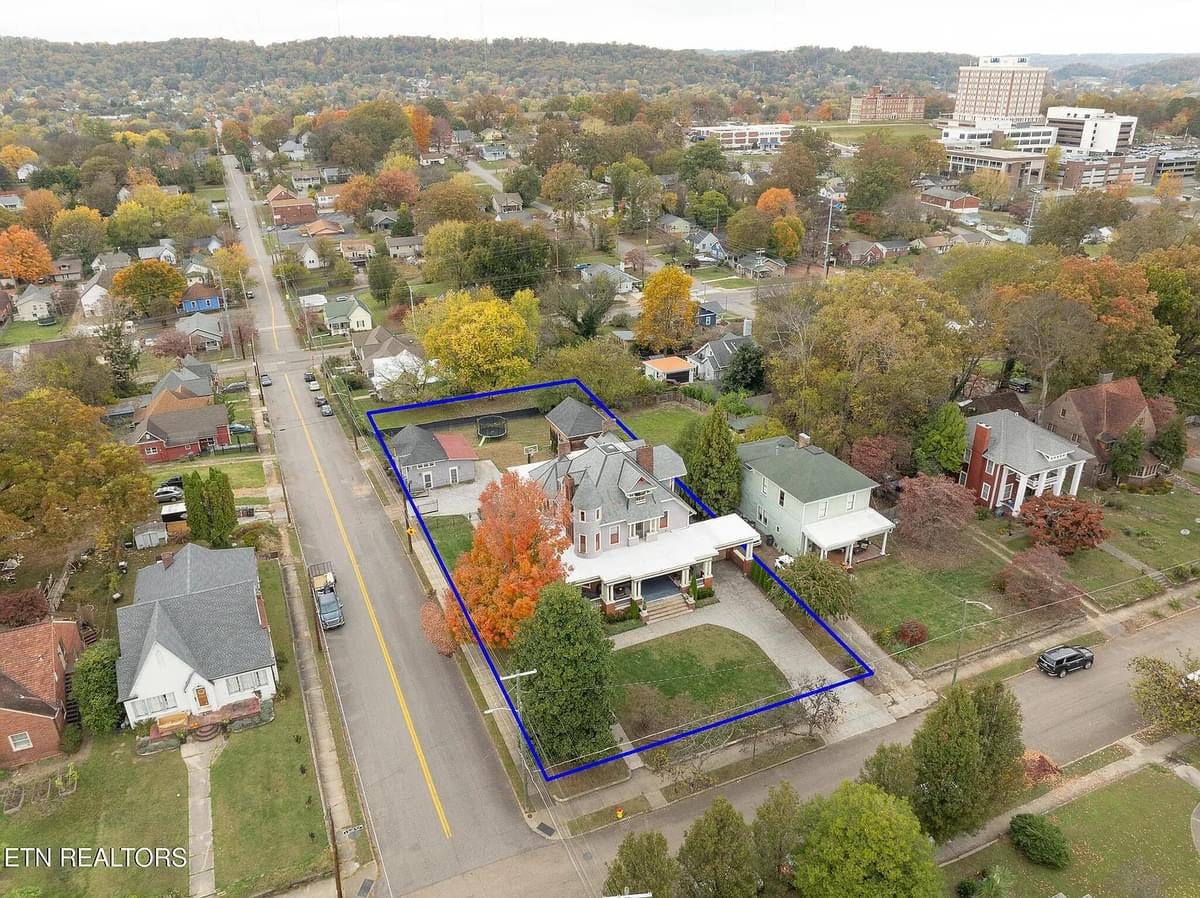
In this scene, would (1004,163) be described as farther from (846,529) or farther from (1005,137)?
(846,529)

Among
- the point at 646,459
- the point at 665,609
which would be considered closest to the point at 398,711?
the point at 665,609

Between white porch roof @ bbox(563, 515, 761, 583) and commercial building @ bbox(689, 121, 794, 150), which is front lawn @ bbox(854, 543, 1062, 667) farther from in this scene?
commercial building @ bbox(689, 121, 794, 150)

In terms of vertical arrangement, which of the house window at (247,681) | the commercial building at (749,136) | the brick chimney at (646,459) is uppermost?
the commercial building at (749,136)

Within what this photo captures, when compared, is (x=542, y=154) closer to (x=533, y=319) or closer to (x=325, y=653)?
(x=533, y=319)

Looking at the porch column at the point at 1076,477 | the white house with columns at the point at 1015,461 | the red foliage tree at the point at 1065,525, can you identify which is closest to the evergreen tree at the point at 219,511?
the white house with columns at the point at 1015,461

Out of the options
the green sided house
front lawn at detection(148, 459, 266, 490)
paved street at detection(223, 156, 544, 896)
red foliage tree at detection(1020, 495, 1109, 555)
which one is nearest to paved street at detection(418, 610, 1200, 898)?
paved street at detection(223, 156, 544, 896)

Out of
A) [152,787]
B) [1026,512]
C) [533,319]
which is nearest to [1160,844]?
[1026,512]

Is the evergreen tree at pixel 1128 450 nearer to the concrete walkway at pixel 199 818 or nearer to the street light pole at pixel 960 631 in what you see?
the street light pole at pixel 960 631
